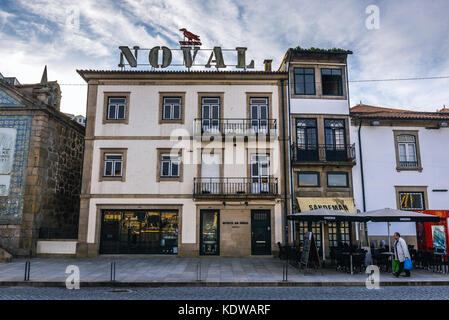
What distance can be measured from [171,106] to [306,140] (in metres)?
8.21

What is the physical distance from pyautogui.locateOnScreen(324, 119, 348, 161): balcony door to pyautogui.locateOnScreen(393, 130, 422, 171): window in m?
3.15

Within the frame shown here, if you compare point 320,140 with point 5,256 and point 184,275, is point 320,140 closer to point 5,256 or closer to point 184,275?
point 184,275

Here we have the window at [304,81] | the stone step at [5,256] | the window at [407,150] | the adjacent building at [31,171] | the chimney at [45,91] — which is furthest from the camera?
the window at [304,81]

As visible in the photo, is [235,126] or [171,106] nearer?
[235,126]

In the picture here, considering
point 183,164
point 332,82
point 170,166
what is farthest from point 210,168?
point 332,82

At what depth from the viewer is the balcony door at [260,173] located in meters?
19.4

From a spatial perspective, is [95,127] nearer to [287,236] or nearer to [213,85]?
[213,85]

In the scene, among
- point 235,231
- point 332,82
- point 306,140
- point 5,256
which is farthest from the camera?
point 332,82

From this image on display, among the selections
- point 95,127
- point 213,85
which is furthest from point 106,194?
point 213,85

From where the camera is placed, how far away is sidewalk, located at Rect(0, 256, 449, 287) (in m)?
12.0

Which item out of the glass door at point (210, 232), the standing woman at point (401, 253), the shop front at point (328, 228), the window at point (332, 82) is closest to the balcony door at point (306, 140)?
the window at point (332, 82)

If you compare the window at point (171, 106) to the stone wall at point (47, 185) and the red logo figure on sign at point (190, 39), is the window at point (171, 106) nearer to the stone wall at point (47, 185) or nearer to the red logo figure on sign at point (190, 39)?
the red logo figure on sign at point (190, 39)

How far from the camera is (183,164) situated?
1948 centimetres

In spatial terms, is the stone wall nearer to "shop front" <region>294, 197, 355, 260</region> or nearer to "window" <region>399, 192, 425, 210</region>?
"shop front" <region>294, 197, 355, 260</region>
